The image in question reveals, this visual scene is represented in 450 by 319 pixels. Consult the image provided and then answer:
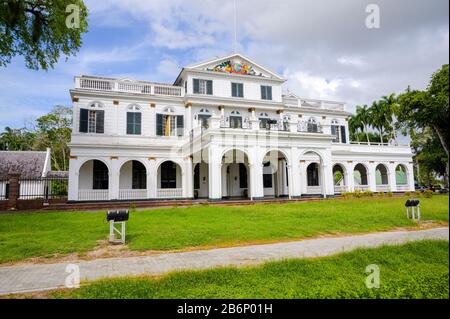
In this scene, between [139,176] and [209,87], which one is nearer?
[139,176]

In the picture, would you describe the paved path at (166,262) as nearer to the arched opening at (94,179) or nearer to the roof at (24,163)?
the arched opening at (94,179)

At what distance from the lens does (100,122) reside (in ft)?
71.5

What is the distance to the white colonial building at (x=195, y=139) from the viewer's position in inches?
755

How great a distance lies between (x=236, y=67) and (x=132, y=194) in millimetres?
13279

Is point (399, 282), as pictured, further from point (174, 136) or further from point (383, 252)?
point (174, 136)

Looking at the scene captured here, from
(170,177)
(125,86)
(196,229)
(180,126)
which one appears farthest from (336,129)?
(196,229)

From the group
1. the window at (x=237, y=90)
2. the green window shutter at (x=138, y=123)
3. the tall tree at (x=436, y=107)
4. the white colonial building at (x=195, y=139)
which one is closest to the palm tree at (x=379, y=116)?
the white colonial building at (x=195, y=139)

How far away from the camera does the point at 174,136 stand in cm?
2303

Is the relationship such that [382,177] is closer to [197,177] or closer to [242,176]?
[242,176]

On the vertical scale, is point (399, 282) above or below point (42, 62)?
below

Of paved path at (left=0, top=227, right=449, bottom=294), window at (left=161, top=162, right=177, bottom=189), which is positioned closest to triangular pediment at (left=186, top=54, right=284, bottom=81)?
window at (left=161, top=162, right=177, bottom=189)

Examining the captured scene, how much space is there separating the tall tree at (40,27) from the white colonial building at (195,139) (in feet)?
28.2
